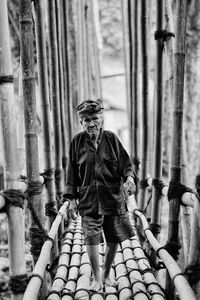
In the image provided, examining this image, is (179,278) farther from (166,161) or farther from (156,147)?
(166,161)

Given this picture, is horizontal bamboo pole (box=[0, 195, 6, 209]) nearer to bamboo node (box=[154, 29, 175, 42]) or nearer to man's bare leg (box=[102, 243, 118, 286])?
man's bare leg (box=[102, 243, 118, 286])

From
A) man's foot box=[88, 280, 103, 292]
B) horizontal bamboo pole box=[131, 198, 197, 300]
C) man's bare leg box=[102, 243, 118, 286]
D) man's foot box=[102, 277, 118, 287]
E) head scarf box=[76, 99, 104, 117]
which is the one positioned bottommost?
man's foot box=[102, 277, 118, 287]

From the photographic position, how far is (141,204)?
2842mm

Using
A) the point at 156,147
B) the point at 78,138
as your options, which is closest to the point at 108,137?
the point at 78,138

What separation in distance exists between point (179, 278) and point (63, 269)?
Answer: 84cm

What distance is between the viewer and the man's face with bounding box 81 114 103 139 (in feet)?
5.09

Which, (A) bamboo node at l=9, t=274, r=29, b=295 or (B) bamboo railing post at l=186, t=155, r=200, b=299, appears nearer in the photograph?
(B) bamboo railing post at l=186, t=155, r=200, b=299

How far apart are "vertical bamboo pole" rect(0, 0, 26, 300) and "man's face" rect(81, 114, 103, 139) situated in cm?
35

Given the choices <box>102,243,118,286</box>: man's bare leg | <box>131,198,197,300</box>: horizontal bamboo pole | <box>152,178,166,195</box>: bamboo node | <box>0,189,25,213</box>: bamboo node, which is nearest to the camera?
<box>131,198,197,300</box>: horizontal bamboo pole

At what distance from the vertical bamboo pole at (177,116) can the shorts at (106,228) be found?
0.25m

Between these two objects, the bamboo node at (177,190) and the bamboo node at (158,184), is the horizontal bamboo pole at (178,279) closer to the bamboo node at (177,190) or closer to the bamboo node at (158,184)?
the bamboo node at (177,190)

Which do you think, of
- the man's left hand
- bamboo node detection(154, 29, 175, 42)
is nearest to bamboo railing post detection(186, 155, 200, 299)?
the man's left hand

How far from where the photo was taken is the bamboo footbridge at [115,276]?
118cm

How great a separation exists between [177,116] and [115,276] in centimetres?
89
